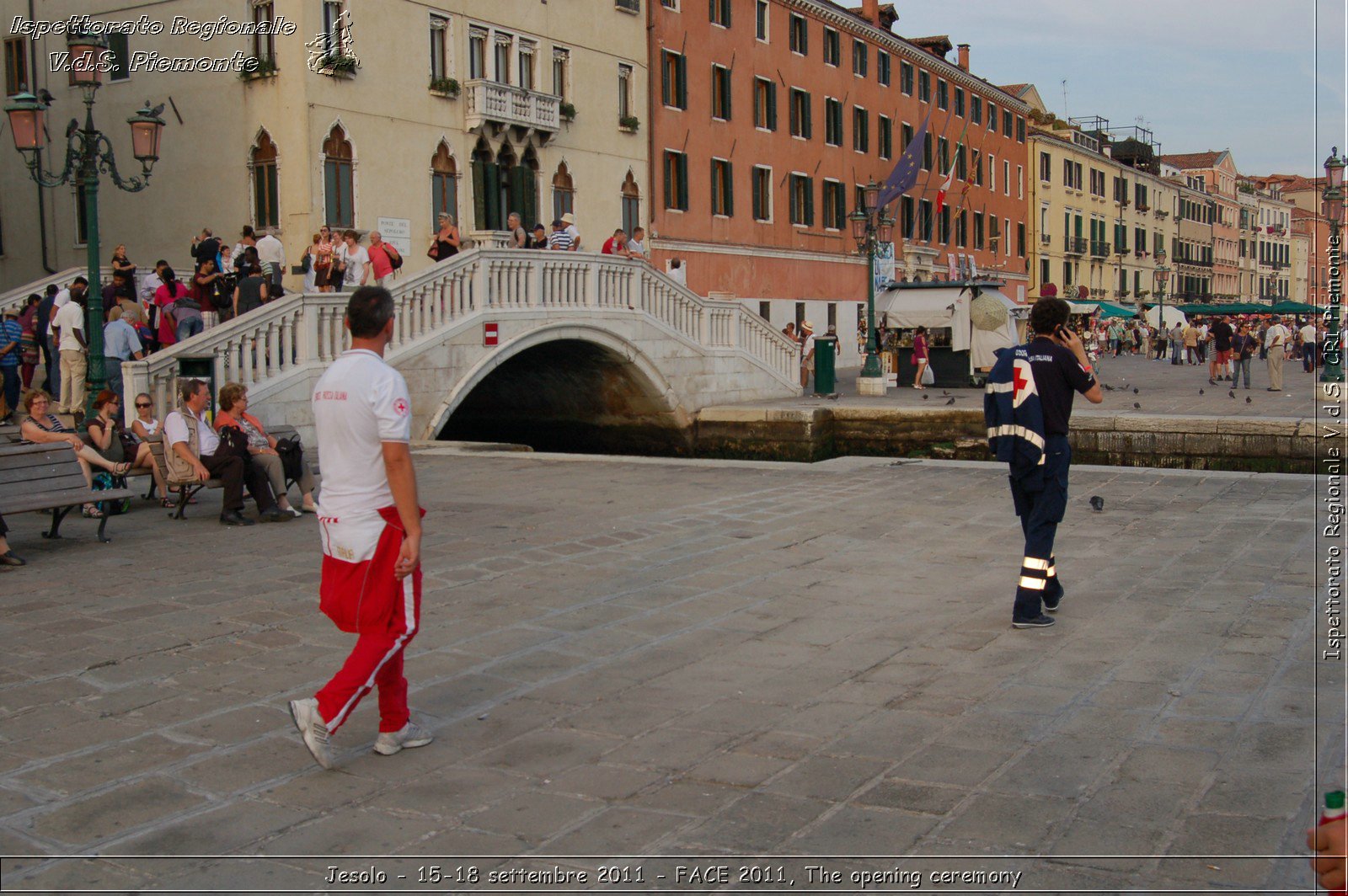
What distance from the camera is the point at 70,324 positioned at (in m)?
15.5

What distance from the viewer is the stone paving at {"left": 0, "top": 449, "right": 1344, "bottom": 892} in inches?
152

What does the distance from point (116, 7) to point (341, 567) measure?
80.6 ft

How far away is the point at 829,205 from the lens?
144 ft

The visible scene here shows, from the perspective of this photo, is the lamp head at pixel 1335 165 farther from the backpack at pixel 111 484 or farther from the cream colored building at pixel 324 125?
the cream colored building at pixel 324 125

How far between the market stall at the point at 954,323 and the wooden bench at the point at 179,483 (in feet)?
67.0

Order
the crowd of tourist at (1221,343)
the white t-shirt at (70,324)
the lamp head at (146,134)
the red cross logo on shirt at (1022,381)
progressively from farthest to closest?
the crowd of tourist at (1221,343) < the white t-shirt at (70,324) < the lamp head at (146,134) < the red cross logo on shirt at (1022,381)

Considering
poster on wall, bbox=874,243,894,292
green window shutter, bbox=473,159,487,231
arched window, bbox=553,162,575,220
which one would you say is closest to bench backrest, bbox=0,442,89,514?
green window shutter, bbox=473,159,487,231

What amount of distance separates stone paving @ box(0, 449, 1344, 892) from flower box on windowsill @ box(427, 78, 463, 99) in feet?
59.5

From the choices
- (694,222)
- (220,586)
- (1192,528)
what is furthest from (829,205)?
(220,586)

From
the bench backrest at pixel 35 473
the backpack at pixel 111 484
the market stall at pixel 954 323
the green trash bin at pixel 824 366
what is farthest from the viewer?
the market stall at pixel 954 323

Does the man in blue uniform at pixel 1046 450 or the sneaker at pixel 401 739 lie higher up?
the man in blue uniform at pixel 1046 450

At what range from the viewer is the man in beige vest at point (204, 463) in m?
10.0

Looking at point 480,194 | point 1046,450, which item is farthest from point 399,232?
point 1046,450

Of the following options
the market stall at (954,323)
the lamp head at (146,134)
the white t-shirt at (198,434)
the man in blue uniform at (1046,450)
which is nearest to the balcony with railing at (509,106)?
the market stall at (954,323)
